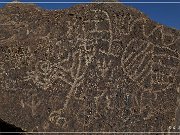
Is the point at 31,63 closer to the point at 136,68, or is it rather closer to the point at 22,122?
the point at 22,122

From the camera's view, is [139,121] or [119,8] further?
[119,8]

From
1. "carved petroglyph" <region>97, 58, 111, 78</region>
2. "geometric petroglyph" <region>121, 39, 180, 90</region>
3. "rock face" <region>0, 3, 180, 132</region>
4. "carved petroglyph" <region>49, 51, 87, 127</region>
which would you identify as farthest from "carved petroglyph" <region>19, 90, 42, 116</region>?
"geometric petroglyph" <region>121, 39, 180, 90</region>

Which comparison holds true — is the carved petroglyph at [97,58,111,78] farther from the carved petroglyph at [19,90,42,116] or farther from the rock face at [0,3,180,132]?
the carved petroglyph at [19,90,42,116]

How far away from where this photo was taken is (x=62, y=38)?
27.0 feet

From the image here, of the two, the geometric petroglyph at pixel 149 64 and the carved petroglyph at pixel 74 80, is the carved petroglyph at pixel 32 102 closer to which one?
the carved petroglyph at pixel 74 80

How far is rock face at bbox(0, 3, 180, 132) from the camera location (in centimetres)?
788

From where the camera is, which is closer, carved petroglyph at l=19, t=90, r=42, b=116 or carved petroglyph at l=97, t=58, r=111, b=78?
carved petroglyph at l=19, t=90, r=42, b=116

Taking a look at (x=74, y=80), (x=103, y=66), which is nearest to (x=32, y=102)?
(x=74, y=80)

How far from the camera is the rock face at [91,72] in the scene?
788cm

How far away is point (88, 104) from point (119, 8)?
1.51m

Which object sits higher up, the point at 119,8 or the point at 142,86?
the point at 119,8

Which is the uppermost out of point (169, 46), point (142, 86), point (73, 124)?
point (169, 46)

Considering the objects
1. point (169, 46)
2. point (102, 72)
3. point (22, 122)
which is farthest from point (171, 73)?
point (22, 122)

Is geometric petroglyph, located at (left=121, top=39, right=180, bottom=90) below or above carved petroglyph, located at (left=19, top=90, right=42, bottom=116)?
above
